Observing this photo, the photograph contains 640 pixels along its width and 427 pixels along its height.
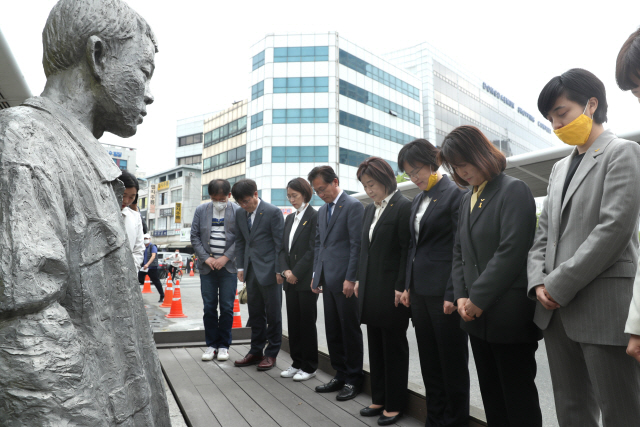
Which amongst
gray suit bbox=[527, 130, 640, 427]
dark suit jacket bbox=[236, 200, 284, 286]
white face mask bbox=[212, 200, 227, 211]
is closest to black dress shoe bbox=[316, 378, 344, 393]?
dark suit jacket bbox=[236, 200, 284, 286]

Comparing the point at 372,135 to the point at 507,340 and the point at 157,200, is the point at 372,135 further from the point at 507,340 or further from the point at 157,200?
the point at 507,340

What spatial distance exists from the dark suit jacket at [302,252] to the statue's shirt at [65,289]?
3.38m

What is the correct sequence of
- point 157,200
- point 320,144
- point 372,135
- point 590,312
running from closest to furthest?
point 590,312 < point 320,144 < point 372,135 < point 157,200

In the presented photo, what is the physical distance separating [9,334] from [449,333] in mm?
2521

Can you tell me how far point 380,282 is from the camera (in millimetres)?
3342

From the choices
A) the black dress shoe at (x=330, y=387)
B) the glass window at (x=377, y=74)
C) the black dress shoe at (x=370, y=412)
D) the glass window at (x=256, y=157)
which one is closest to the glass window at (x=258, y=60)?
the glass window at (x=377, y=74)

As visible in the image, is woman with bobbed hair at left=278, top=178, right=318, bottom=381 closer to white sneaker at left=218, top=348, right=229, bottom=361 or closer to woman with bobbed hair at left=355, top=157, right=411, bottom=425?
white sneaker at left=218, top=348, right=229, bottom=361

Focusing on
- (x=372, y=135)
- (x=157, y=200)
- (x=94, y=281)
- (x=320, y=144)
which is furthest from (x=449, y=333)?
(x=157, y=200)

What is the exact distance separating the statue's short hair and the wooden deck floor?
2.71 meters

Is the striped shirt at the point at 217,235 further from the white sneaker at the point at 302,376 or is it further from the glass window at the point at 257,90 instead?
the glass window at the point at 257,90

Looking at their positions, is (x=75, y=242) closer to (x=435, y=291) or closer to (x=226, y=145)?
(x=435, y=291)

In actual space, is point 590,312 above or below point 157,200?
below

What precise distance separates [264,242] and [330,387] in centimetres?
178

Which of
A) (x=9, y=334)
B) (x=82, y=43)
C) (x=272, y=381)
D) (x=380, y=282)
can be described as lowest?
(x=272, y=381)
